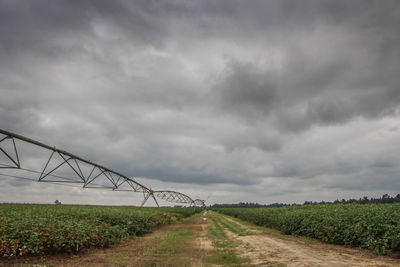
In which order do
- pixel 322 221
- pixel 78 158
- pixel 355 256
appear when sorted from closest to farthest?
pixel 355 256
pixel 322 221
pixel 78 158

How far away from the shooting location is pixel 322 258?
9.77 metres

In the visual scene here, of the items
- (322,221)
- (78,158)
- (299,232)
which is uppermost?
(78,158)

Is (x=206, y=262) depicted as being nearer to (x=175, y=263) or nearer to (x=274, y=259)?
(x=175, y=263)

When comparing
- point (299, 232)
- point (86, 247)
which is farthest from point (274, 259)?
point (299, 232)

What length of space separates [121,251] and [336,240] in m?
11.5

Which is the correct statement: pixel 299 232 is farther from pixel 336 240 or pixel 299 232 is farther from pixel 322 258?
pixel 322 258

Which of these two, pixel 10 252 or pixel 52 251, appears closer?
pixel 10 252

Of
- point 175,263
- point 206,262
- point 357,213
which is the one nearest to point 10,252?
point 175,263

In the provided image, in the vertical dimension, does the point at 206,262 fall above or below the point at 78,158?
below

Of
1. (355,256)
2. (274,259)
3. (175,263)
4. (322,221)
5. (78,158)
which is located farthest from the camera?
(78,158)

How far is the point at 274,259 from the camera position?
9.47 m

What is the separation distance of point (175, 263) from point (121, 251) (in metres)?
3.77

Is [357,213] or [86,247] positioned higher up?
[357,213]

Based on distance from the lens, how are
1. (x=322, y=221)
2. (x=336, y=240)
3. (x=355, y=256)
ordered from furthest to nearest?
(x=322, y=221), (x=336, y=240), (x=355, y=256)
